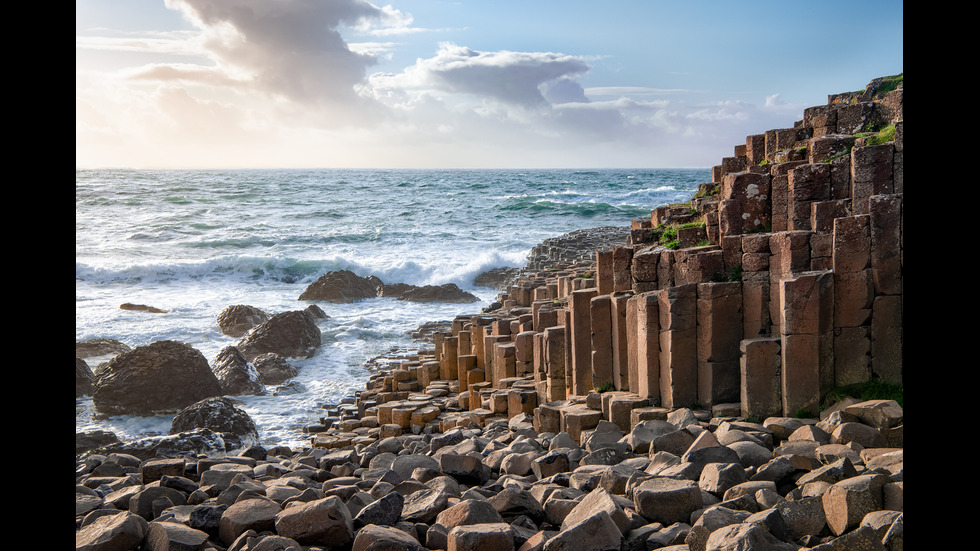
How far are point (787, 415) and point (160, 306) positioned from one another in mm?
21072

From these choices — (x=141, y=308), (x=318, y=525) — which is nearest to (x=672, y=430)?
(x=318, y=525)

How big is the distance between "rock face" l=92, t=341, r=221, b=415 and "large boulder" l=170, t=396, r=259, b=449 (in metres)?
2.05

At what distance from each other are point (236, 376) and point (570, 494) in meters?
9.56

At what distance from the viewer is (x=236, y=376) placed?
12680 mm

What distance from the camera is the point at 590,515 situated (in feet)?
12.5

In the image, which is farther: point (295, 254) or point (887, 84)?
point (295, 254)

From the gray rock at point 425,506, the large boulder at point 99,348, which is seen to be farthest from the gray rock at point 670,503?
the large boulder at point 99,348

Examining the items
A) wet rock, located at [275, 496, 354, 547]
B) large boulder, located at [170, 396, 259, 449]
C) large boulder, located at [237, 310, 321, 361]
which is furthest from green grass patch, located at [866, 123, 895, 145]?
large boulder, located at [237, 310, 321, 361]

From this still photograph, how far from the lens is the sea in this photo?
14.6 m

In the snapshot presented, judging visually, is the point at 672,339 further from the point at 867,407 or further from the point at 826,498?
the point at 826,498

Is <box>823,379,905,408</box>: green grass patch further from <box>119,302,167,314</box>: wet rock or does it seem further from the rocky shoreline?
<box>119,302,167,314</box>: wet rock

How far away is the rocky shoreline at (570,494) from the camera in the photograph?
367 centimetres

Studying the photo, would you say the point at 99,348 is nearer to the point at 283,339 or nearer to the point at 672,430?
the point at 283,339
